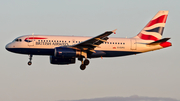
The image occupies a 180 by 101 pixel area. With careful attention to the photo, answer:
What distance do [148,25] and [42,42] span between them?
1728cm

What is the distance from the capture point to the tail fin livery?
57906 millimetres

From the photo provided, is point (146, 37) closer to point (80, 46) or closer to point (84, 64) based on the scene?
point (84, 64)

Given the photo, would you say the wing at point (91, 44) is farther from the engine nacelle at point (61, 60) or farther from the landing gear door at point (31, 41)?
the landing gear door at point (31, 41)

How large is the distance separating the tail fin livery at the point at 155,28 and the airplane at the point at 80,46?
61 cm

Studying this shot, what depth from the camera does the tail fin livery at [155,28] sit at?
57.9 m

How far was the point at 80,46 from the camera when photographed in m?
51.6

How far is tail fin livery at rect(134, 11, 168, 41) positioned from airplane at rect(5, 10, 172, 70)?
61cm

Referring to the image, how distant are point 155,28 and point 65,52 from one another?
16.1 meters

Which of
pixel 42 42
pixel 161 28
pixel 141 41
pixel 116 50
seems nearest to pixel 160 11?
pixel 161 28

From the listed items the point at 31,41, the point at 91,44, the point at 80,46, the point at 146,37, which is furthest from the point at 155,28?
the point at 31,41

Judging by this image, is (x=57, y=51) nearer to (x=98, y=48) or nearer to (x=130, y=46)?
(x=98, y=48)

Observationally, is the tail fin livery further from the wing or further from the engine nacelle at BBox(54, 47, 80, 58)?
the engine nacelle at BBox(54, 47, 80, 58)

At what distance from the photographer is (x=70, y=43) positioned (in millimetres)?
53219

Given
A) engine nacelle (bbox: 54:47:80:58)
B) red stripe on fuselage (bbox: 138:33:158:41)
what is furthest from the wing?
red stripe on fuselage (bbox: 138:33:158:41)
